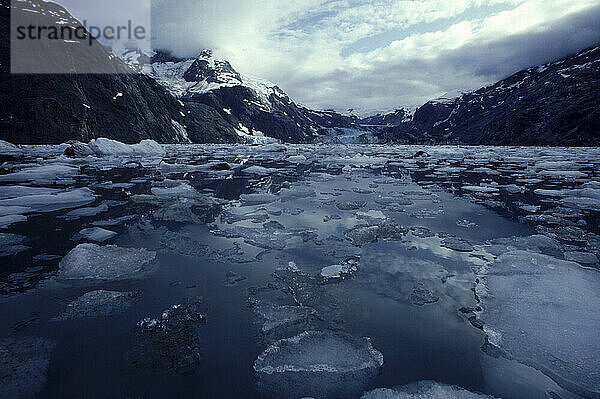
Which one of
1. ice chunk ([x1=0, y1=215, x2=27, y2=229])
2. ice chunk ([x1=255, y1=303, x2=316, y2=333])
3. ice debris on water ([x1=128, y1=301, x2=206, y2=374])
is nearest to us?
ice debris on water ([x1=128, y1=301, x2=206, y2=374])

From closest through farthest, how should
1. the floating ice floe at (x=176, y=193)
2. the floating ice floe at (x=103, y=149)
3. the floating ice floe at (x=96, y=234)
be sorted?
1. the floating ice floe at (x=96, y=234)
2. the floating ice floe at (x=176, y=193)
3. the floating ice floe at (x=103, y=149)

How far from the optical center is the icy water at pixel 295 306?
6.38 feet

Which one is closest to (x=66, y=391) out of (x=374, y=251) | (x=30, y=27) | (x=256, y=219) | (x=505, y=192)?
(x=374, y=251)

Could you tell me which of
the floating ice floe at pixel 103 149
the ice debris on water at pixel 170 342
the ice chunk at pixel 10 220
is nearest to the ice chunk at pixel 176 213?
the ice chunk at pixel 10 220

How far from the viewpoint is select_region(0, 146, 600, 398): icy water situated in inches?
76.5

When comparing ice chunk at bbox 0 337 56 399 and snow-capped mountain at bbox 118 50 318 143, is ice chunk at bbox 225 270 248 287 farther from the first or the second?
snow-capped mountain at bbox 118 50 318 143

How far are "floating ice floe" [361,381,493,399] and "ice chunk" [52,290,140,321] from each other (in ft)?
7.61

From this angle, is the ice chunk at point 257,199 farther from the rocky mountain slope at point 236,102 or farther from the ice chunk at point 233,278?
the rocky mountain slope at point 236,102

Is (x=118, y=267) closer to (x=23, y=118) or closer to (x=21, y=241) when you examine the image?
(x=21, y=241)

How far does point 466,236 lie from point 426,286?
2282 millimetres

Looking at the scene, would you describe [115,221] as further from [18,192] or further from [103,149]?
[103,149]

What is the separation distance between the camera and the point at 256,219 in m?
5.88

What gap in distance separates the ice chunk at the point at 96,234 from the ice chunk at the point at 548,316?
5.20 metres

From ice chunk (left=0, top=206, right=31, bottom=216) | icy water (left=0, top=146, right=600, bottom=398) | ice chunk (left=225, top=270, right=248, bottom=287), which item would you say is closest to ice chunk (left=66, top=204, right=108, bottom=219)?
icy water (left=0, top=146, right=600, bottom=398)
